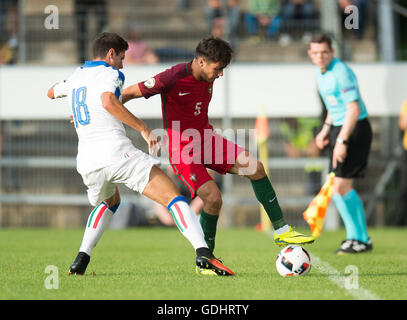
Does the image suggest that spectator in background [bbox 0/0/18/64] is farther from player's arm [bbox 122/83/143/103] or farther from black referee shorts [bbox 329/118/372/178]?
player's arm [bbox 122/83/143/103]

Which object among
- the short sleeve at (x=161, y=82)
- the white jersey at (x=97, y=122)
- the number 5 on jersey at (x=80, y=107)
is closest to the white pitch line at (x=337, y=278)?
the white jersey at (x=97, y=122)

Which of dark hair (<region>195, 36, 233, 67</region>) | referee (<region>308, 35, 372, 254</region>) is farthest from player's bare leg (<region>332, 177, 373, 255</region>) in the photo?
dark hair (<region>195, 36, 233, 67</region>)

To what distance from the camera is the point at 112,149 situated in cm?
577

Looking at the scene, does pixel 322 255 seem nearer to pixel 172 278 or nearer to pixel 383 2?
pixel 172 278

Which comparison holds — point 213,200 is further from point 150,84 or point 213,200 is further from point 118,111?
point 118,111

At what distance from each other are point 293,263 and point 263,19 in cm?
961

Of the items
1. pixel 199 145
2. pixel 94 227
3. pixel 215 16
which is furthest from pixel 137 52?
pixel 94 227

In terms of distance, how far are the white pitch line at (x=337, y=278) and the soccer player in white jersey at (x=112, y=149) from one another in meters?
0.81

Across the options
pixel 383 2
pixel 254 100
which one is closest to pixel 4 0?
pixel 254 100

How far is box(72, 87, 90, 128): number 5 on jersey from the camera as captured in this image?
19.1ft

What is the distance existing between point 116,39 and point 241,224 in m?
8.57

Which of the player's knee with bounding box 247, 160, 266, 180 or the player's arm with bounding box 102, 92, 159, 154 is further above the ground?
the player's arm with bounding box 102, 92, 159, 154

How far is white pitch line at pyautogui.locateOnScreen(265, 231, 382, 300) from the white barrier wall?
6.23 meters

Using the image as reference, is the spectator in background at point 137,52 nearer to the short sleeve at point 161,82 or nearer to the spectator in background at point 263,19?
the spectator in background at point 263,19
